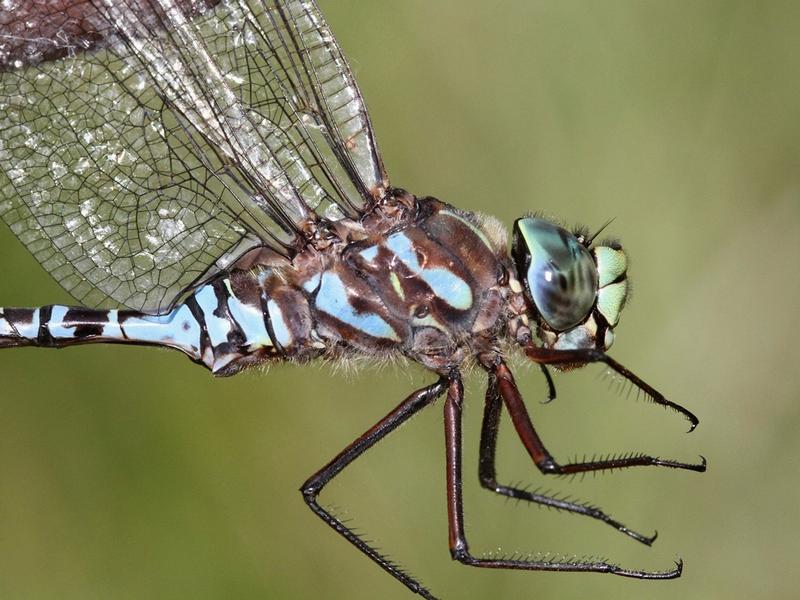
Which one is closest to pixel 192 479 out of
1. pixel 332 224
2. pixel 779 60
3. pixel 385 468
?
pixel 385 468

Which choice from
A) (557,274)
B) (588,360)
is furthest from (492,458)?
(557,274)

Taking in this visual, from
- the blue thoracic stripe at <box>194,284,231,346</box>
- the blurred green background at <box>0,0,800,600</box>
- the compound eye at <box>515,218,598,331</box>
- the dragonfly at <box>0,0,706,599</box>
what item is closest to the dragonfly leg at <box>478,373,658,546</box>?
the dragonfly at <box>0,0,706,599</box>

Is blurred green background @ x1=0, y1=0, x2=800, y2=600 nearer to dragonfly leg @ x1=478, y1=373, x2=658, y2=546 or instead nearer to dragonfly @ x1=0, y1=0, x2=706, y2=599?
dragonfly leg @ x1=478, y1=373, x2=658, y2=546

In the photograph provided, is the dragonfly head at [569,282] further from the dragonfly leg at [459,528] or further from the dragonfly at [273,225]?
the dragonfly leg at [459,528]

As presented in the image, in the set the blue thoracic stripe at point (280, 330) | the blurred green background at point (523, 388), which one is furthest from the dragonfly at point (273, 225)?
the blurred green background at point (523, 388)

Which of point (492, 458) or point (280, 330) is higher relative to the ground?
point (280, 330)

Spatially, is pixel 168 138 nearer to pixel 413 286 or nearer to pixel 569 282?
pixel 413 286

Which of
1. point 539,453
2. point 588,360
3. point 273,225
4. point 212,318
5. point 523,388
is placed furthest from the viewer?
point 523,388
